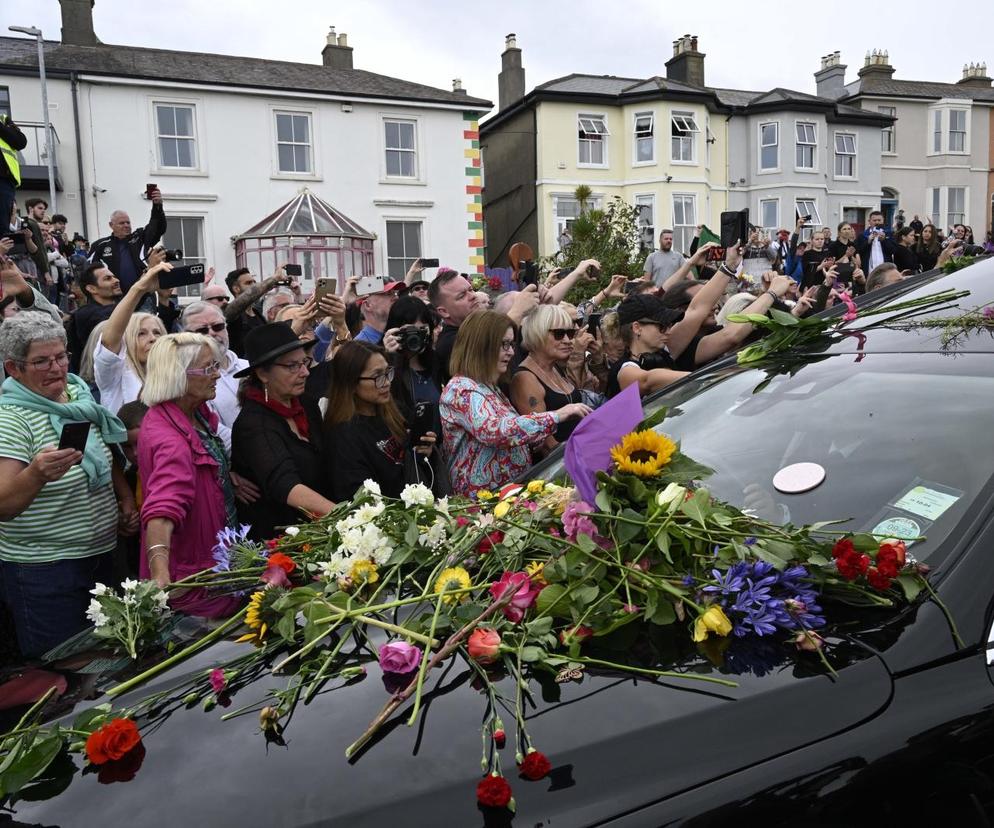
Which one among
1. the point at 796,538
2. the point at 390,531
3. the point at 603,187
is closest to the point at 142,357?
the point at 390,531

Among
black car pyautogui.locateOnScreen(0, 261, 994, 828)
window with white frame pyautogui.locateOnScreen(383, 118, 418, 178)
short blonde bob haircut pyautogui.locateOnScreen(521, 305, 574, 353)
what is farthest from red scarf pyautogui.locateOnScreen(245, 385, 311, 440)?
window with white frame pyautogui.locateOnScreen(383, 118, 418, 178)

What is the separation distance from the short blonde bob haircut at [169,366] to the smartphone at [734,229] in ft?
16.2

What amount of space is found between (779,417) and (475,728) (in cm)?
139

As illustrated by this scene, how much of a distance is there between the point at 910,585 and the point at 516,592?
2.80ft

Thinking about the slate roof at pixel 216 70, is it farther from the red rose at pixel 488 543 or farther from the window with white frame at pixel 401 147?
the red rose at pixel 488 543

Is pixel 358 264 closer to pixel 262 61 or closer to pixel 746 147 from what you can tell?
pixel 262 61

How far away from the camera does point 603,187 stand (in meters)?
34.0

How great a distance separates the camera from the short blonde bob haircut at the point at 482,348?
15.1ft

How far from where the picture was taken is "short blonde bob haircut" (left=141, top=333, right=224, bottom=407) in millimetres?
3844

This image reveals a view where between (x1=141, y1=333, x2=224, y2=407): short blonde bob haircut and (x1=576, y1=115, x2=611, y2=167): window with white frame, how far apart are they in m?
31.6

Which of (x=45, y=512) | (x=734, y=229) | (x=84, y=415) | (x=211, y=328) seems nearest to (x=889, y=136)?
(x=734, y=229)

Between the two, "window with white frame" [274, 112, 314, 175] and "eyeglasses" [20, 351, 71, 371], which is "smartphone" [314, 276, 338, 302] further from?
"window with white frame" [274, 112, 314, 175]

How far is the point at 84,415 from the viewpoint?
3904 millimetres

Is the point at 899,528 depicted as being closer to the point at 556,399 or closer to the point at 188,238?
the point at 556,399
